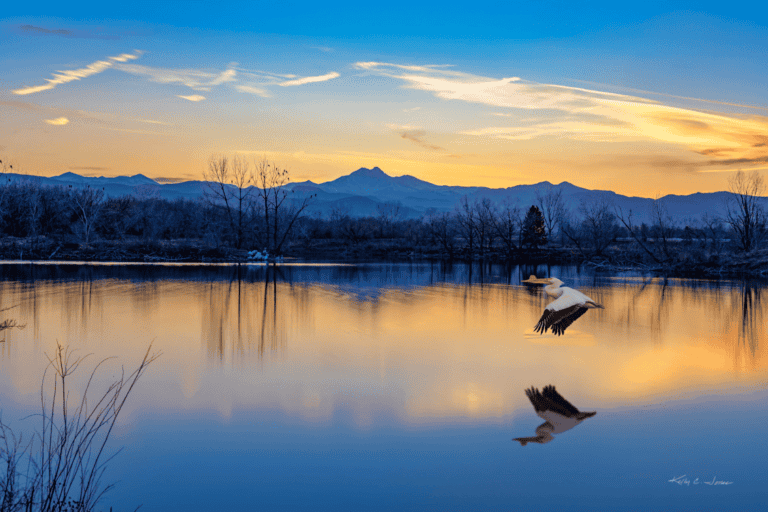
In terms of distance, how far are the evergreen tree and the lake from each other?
1388 inches

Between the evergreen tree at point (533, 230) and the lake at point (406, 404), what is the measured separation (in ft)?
116

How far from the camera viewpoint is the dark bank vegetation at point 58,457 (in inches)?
137

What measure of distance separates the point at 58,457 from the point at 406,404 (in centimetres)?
331

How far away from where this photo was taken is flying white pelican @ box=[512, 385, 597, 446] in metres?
5.51

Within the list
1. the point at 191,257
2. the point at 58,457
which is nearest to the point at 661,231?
the point at 191,257

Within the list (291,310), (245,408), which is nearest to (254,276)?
(291,310)

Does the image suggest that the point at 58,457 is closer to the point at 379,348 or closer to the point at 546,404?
the point at 546,404

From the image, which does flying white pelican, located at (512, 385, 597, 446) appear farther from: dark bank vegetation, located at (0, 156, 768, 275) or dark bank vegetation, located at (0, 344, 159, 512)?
dark bank vegetation, located at (0, 156, 768, 275)

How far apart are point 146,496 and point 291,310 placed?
914cm

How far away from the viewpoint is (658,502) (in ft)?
14.0

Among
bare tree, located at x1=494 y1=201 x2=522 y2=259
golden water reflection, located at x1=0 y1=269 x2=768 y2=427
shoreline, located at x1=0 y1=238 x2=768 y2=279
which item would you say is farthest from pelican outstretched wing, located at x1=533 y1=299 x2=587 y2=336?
bare tree, located at x1=494 y1=201 x2=522 y2=259

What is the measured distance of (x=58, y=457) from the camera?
4.74 m
